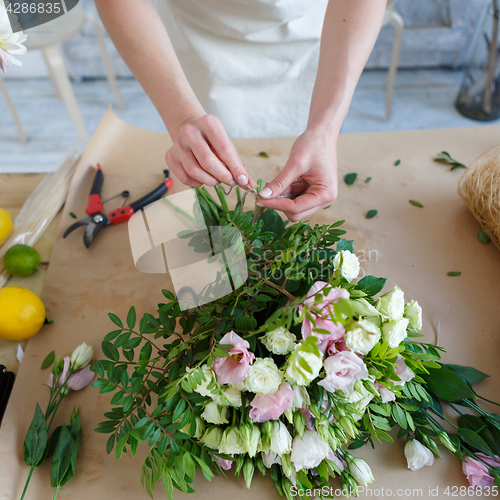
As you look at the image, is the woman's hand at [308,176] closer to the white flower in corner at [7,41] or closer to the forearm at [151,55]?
the forearm at [151,55]

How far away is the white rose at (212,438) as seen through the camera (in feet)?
1.52

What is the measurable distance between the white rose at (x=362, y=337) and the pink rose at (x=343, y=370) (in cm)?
1

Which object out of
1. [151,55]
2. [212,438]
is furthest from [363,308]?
[151,55]

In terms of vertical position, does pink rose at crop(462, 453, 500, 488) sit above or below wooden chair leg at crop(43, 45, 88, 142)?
below

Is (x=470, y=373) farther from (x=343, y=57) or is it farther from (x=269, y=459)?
(x=343, y=57)

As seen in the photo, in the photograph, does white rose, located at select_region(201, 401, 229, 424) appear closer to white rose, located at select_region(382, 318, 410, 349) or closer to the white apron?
white rose, located at select_region(382, 318, 410, 349)

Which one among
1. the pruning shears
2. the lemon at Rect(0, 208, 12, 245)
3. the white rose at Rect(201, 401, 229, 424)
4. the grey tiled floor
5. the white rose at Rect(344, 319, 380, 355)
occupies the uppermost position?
the white rose at Rect(344, 319, 380, 355)

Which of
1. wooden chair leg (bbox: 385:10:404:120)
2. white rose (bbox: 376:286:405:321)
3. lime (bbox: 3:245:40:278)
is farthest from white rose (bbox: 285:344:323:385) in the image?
wooden chair leg (bbox: 385:10:404:120)

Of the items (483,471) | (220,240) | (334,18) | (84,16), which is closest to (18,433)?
(220,240)

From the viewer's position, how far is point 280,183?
1.87ft

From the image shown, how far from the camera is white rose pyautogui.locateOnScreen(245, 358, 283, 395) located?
41 centimetres

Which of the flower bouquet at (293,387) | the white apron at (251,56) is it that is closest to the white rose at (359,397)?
the flower bouquet at (293,387)

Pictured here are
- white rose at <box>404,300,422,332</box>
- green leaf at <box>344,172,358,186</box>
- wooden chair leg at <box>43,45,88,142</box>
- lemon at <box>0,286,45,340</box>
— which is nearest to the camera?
white rose at <box>404,300,422,332</box>

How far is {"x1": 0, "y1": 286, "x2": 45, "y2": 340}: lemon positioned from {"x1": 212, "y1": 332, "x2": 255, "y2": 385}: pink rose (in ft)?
1.24
